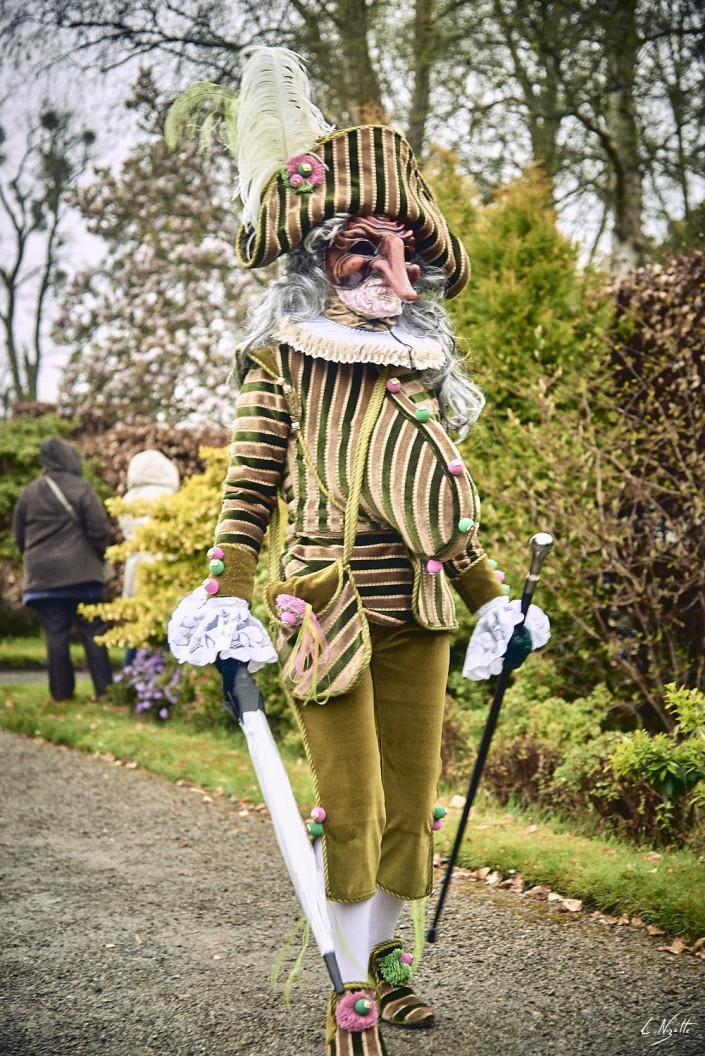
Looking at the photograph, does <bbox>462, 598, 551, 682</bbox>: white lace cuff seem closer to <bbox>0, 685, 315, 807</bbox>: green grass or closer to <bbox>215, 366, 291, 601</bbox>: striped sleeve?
<bbox>215, 366, 291, 601</bbox>: striped sleeve

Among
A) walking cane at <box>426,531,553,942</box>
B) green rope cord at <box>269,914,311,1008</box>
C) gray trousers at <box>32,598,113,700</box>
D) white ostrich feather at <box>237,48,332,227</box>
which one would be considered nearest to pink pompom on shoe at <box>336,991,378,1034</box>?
green rope cord at <box>269,914,311,1008</box>

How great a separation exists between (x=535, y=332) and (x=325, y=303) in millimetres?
3470

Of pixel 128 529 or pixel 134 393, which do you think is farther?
pixel 134 393

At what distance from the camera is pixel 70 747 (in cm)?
675

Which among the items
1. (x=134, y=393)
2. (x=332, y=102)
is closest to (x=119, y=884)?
(x=332, y=102)

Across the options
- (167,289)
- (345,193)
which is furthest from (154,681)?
(167,289)

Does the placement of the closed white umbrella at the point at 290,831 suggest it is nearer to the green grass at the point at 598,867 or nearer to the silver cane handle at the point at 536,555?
the silver cane handle at the point at 536,555

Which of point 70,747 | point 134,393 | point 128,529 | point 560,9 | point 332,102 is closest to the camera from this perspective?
point 70,747

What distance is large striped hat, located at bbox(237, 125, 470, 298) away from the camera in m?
2.69

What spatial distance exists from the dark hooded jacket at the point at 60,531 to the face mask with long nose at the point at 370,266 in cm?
510

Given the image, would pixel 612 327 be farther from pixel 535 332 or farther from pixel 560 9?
pixel 560 9

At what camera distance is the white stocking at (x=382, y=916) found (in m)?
2.80

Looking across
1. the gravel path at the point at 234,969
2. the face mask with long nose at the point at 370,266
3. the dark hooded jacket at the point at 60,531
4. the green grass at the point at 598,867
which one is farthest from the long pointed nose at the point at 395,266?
the dark hooded jacket at the point at 60,531

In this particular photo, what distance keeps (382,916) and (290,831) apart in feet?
2.03
